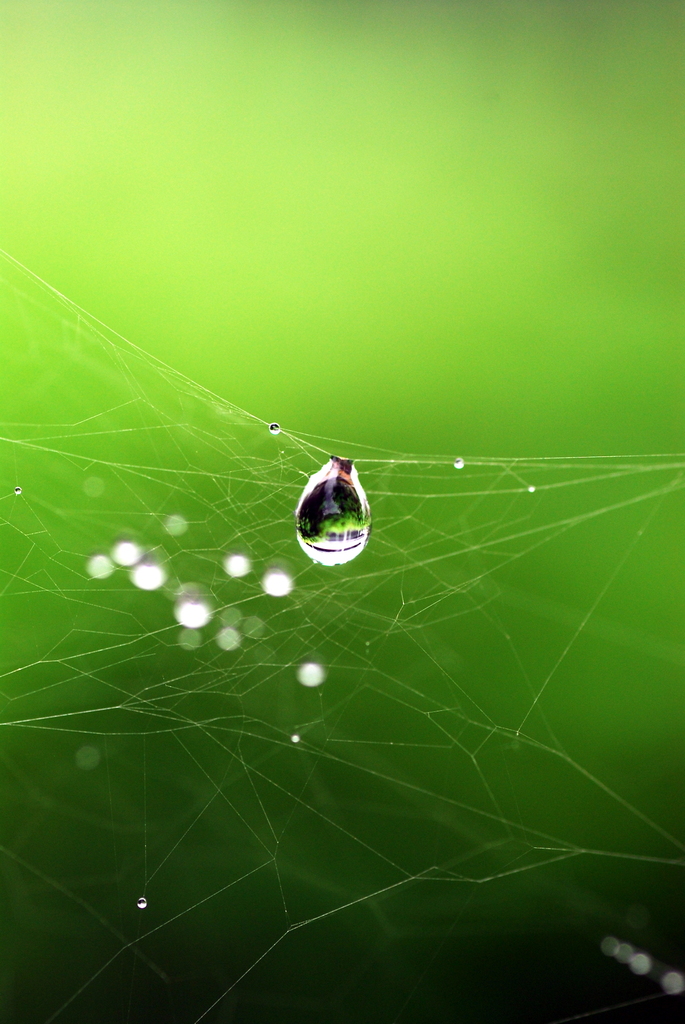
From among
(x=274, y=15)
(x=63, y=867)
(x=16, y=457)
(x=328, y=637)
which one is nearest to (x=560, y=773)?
(x=328, y=637)

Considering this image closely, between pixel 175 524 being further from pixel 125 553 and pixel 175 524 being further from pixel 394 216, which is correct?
pixel 394 216

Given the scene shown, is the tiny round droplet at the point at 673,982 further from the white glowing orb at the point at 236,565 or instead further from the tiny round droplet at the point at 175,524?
the tiny round droplet at the point at 175,524

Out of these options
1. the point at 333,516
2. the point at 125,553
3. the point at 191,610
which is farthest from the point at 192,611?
the point at 333,516

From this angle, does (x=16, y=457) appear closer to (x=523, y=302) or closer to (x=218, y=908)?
(x=218, y=908)

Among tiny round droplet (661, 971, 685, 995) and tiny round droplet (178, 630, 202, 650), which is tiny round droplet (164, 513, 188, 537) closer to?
tiny round droplet (178, 630, 202, 650)

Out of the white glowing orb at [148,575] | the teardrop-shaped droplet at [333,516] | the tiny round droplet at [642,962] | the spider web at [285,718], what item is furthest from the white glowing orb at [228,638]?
the tiny round droplet at [642,962]

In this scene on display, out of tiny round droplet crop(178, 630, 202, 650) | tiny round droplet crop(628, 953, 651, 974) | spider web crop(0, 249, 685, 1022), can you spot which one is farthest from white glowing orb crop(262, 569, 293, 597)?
tiny round droplet crop(628, 953, 651, 974)
